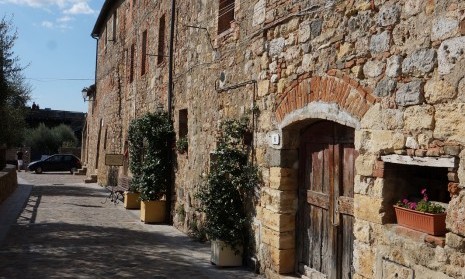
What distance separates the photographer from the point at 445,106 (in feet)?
10.8

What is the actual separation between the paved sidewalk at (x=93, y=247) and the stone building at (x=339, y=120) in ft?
2.51

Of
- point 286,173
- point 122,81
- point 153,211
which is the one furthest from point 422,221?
point 122,81

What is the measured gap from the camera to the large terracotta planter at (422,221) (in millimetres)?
3324

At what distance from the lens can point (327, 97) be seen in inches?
180

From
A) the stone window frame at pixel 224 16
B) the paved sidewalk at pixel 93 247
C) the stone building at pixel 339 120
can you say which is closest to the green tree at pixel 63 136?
the paved sidewalk at pixel 93 247

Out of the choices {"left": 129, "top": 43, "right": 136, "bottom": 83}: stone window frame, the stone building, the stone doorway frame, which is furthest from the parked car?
the stone doorway frame

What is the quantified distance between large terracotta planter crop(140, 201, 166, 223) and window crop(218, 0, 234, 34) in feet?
13.9

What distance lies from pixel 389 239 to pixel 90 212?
8.94m

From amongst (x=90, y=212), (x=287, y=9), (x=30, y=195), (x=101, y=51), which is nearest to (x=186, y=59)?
(x=287, y=9)

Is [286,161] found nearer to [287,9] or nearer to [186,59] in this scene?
[287,9]

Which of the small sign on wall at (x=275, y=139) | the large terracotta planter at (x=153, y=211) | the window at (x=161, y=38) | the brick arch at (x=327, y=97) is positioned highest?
the window at (x=161, y=38)

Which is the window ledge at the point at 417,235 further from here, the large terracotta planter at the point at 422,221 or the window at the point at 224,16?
the window at the point at 224,16

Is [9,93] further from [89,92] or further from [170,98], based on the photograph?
[89,92]

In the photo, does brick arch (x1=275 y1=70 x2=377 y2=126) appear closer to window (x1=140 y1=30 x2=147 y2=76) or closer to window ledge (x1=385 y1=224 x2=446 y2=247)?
window ledge (x1=385 y1=224 x2=446 y2=247)
